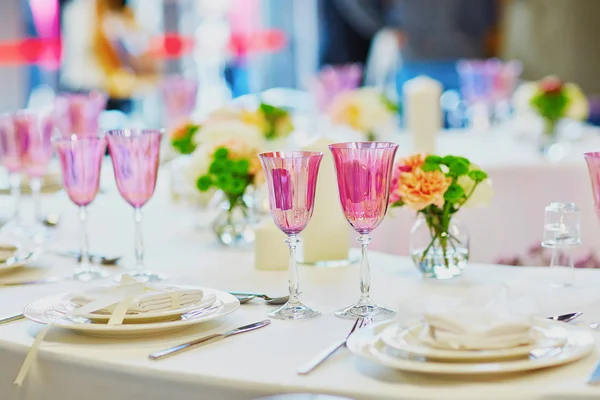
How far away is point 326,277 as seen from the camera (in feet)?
5.75

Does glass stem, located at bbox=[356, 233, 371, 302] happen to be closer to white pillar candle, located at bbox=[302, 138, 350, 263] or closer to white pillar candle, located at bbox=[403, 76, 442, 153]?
white pillar candle, located at bbox=[302, 138, 350, 263]

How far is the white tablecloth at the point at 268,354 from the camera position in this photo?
109cm

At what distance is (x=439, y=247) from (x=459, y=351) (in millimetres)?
601

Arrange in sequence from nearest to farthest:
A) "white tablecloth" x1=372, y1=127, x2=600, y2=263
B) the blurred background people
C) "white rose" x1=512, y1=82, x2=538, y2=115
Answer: "white tablecloth" x1=372, y1=127, x2=600, y2=263 → "white rose" x1=512, y1=82, x2=538, y2=115 → the blurred background people

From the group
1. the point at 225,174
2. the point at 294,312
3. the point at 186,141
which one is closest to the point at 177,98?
the point at 186,141

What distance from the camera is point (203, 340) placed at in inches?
50.9

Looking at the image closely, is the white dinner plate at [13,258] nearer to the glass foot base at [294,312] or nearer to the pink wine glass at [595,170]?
the glass foot base at [294,312]

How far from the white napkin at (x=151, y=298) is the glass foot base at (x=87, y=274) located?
370 millimetres

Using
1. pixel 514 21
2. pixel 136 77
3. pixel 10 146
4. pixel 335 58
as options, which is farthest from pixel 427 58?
pixel 10 146

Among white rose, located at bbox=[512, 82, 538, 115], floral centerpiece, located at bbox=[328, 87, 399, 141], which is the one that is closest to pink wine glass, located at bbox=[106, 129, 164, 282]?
floral centerpiece, located at bbox=[328, 87, 399, 141]

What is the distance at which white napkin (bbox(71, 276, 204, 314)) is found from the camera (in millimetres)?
1351

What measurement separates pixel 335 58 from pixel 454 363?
27.6ft

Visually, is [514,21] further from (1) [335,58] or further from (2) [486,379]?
(2) [486,379]

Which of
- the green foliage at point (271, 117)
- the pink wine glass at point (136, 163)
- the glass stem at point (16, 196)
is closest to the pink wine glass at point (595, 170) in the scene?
the pink wine glass at point (136, 163)
